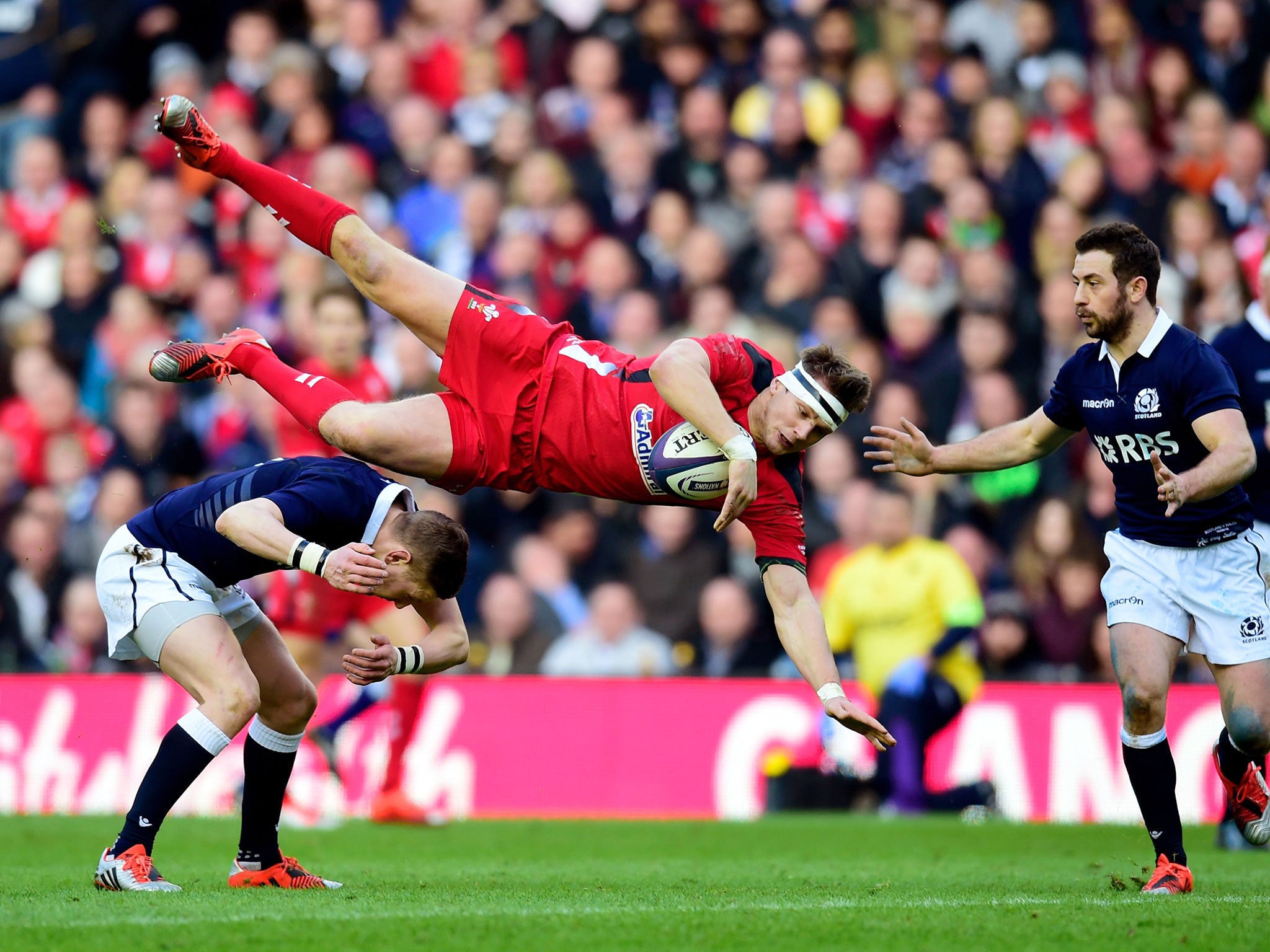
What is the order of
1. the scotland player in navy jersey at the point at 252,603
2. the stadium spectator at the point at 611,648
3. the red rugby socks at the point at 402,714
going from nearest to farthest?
1. the scotland player in navy jersey at the point at 252,603
2. the red rugby socks at the point at 402,714
3. the stadium spectator at the point at 611,648

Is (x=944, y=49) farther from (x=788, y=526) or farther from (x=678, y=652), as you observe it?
(x=788, y=526)

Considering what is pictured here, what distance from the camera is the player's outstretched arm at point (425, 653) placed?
20.7ft

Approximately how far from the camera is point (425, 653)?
22.4ft

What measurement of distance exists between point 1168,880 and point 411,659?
3.34m

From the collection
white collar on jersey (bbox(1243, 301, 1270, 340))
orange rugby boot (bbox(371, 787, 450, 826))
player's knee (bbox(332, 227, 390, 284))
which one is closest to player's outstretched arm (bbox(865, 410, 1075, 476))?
white collar on jersey (bbox(1243, 301, 1270, 340))

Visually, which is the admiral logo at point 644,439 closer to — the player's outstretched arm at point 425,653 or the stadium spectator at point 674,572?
the player's outstretched arm at point 425,653

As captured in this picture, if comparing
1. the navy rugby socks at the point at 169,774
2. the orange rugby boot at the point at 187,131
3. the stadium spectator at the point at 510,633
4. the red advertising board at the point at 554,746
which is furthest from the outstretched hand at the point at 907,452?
the stadium spectator at the point at 510,633

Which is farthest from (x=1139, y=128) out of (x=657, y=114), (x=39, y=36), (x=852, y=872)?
(x=39, y=36)

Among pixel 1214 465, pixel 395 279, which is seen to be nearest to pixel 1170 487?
pixel 1214 465

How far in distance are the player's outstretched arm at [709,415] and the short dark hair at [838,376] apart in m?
0.44

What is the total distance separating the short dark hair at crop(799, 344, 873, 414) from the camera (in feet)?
23.7

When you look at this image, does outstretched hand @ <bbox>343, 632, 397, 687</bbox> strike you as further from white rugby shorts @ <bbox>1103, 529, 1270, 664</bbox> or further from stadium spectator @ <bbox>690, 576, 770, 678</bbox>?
stadium spectator @ <bbox>690, 576, 770, 678</bbox>

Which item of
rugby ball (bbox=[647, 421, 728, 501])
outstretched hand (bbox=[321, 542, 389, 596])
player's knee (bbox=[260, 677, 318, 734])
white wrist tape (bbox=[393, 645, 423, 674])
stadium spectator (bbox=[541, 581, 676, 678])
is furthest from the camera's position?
stadium spectator (bbox=[541, 581, 676, 678])

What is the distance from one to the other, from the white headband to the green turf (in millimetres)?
2087
